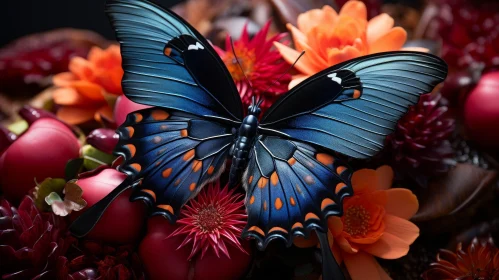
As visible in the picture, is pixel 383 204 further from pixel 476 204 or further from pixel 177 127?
pixel 177 127

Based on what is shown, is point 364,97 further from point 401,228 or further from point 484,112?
point 484,112

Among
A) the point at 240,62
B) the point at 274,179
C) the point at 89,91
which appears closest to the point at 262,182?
the point at 274,179

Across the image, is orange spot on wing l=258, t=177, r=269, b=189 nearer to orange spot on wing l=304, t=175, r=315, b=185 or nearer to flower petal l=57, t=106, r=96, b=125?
orange spot on wing l=304, t=175, r=315, b=185

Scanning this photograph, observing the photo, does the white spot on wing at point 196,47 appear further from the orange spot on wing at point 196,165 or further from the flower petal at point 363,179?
the flower petal at point 363,179

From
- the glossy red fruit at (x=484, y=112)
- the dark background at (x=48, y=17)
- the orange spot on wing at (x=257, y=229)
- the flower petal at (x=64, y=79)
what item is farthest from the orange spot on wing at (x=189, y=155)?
the dark background at (x=48, y=17)

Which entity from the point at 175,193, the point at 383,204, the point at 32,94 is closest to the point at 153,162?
the point at 175,193

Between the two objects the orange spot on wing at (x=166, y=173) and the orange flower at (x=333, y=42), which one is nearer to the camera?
the orange spot on wing at (x=166, y=173)

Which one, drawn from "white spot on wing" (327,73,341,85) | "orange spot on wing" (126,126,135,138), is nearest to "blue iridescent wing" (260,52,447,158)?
"white spot on wing" (327,73,341,85)
